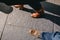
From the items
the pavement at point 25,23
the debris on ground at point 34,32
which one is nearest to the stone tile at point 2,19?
the pavement at point 25,23

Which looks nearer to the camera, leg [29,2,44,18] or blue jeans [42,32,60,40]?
blue jeans [42,32,60,40]

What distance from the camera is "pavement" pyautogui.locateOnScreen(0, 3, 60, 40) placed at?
5.53 ft

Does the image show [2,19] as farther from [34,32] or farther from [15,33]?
[34,32]

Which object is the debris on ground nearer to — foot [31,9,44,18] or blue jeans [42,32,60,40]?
blue jeans [42,32,60,40]

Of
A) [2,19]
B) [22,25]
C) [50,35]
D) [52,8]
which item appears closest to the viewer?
[50,35]

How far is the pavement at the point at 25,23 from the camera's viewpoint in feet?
5.53

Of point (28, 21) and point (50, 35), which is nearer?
point (50, 35)

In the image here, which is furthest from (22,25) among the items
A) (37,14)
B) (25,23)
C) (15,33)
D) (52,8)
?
(52,8)

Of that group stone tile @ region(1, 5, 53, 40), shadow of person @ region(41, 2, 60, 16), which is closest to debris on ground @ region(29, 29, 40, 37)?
stone tile @ region(1, 5, 53, 40)

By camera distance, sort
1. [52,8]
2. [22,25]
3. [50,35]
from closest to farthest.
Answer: [50,35]
[22,25]
[52,8]

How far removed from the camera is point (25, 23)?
1880mm

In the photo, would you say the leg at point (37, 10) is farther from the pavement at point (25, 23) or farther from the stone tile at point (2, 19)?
the stone tile at point (2, 19)

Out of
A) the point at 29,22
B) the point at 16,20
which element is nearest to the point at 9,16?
the point at 16,20

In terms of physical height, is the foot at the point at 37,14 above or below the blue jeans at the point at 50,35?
below
